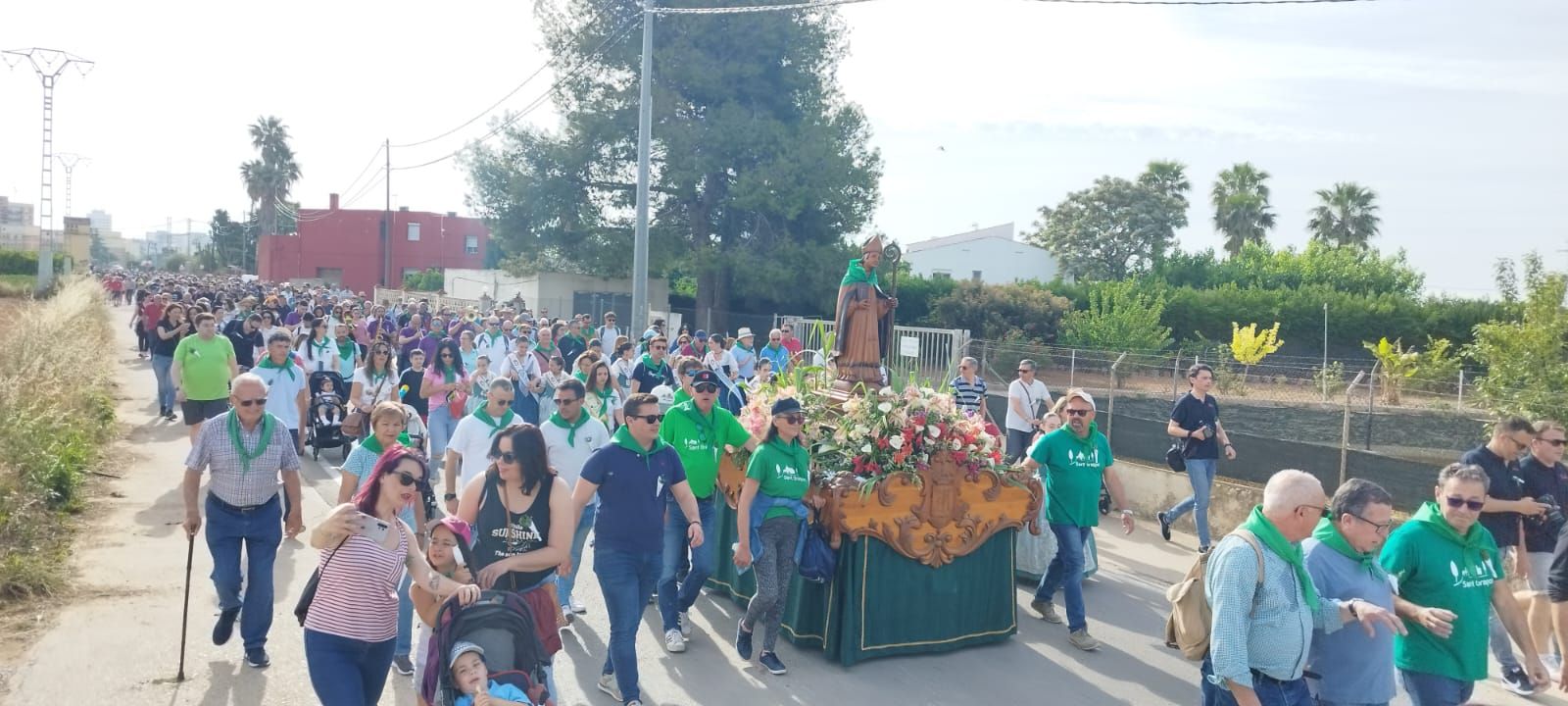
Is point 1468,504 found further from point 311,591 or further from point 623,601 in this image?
point 311,591

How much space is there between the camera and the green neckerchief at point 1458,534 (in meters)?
4.86

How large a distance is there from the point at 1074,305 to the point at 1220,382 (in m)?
13.0

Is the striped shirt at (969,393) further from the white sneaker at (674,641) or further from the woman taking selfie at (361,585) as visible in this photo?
the woman taking selfie at (361,585)

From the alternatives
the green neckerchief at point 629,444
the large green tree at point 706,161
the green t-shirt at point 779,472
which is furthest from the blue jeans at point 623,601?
the large green tree at point 706,161

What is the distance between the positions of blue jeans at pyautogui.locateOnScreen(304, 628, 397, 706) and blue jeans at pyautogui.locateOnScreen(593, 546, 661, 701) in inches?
55.4

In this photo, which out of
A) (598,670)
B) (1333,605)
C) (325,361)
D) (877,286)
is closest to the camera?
(1333,605)

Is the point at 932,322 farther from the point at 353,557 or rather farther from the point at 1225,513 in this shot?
the point at 353,557

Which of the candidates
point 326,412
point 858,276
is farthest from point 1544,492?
point 326,412

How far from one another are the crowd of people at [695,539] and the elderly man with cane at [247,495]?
0.01 meters

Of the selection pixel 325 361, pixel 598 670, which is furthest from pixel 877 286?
pixel 325 361

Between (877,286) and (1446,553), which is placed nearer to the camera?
(1446,553)

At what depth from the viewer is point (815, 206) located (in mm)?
31156

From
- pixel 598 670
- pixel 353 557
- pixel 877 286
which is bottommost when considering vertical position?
pixel 598 670

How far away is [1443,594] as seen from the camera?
4.81 meters
